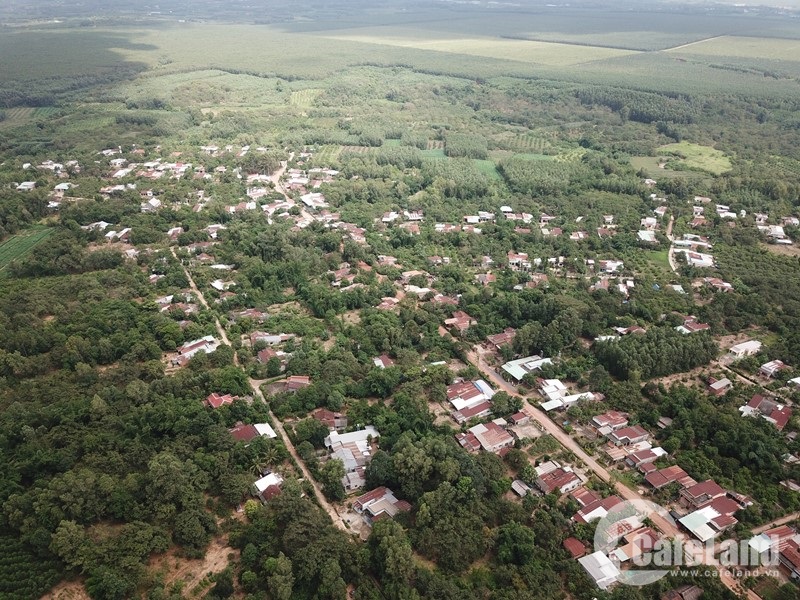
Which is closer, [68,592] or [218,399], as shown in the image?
[68,592]

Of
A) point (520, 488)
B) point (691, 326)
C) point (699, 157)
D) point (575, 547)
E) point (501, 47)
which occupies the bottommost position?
point (520, 488)

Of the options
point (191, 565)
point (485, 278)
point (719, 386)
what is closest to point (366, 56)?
point (485, 278)

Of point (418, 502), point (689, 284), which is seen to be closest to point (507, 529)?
point (418, 502)

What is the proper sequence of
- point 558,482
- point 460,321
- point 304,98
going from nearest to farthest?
point 558,482, point 460,321, point 304,98

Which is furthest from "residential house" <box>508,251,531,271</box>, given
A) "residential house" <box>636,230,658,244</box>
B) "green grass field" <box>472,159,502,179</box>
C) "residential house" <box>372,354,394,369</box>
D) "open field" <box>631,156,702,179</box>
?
"open field" <box>631,156,702,179</box>

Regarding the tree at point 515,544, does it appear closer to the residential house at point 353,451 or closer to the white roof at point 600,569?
the white roof at point 600,569

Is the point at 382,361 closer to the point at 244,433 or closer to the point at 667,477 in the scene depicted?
the point at 244,433

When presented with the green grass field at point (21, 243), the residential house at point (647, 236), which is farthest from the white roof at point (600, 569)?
the green grass field at point (21, 243)

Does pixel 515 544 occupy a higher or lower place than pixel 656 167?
lower
